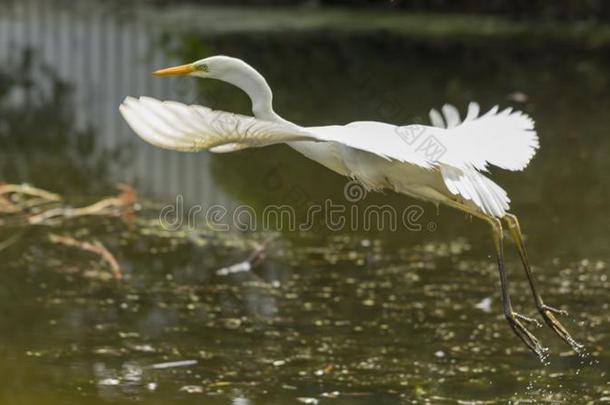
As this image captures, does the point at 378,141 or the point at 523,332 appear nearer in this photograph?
the point at 378,141

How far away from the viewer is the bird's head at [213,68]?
4.09 meters

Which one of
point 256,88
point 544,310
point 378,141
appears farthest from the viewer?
point 544,310

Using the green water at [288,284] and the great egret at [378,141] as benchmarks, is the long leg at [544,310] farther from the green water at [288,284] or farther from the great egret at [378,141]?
the green water at [288,284]

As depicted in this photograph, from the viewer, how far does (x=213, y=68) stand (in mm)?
4121

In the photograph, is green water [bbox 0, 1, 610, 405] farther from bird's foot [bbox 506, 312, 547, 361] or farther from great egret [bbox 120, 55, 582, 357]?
great egret [bbox 120, 55, 582, 357]

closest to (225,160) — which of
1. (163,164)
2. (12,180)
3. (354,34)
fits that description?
(163,164)

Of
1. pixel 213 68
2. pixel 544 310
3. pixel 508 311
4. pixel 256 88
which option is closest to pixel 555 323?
pixel 544 310

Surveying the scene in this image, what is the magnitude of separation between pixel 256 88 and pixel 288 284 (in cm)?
192

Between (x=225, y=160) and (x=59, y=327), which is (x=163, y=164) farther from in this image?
(x=59, y=327)

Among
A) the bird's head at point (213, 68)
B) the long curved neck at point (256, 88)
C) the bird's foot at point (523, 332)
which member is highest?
the bird's head at point (213, 68)

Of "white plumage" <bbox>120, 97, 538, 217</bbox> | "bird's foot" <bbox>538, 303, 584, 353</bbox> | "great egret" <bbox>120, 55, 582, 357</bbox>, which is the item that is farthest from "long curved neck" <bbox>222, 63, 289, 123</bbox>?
"bird's foot" <bbox>538, 303, 584, 353</bbox>

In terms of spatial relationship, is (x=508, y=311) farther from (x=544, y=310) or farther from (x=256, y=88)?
(x=256, y=88)

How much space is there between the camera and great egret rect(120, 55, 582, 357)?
341 cm

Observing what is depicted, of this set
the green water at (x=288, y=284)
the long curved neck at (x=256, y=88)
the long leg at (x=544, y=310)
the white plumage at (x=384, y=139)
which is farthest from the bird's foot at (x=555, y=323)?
the long curved neck at (x=256, y=88)
